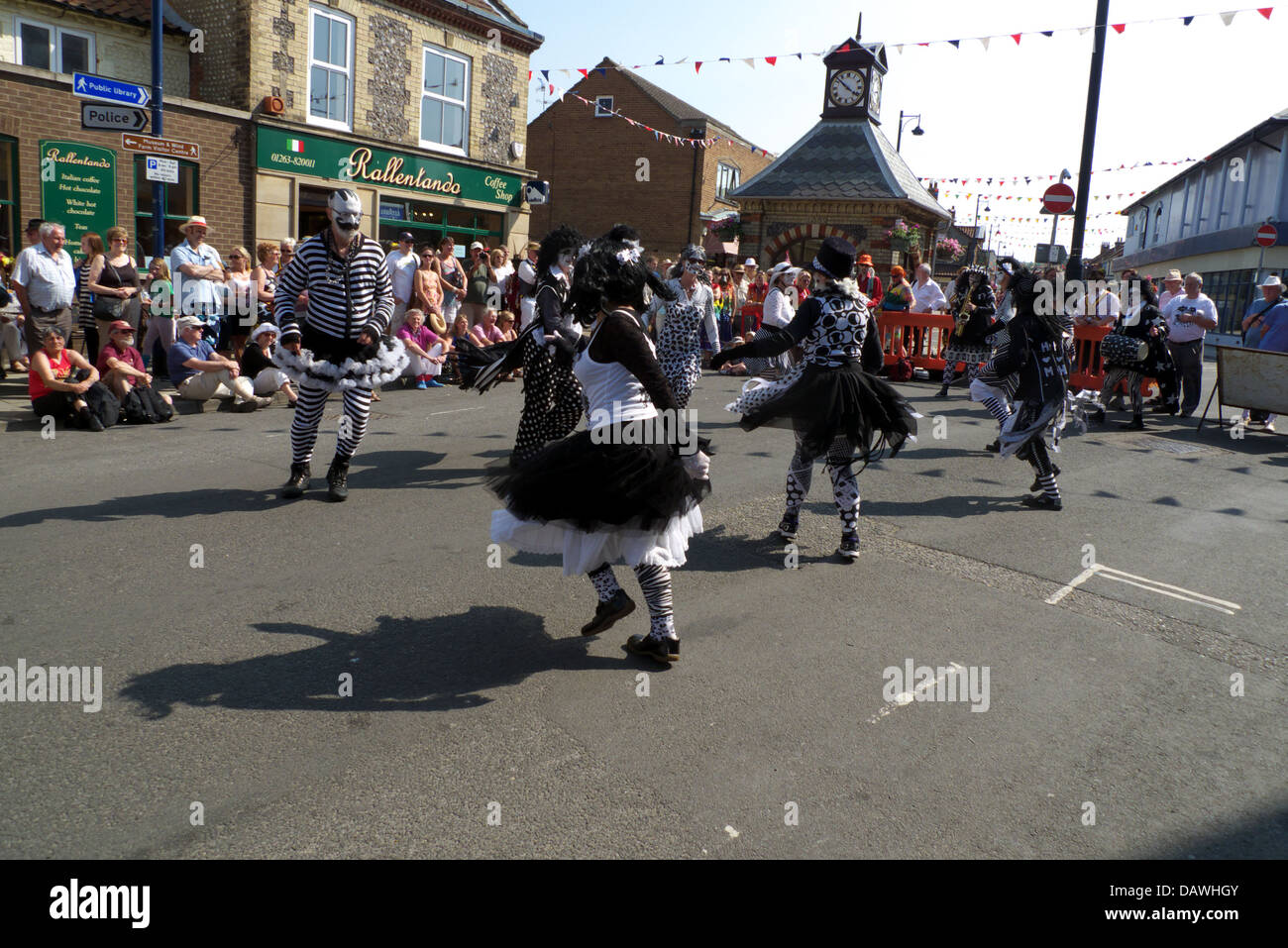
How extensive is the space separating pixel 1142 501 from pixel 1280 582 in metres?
2.20

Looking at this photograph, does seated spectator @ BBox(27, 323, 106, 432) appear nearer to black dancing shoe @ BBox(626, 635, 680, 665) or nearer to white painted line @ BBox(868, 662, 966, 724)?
black dancing shoe @ BBox(626, 635, 680, 665)

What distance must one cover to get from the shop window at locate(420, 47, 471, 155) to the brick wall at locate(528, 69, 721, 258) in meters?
17.4

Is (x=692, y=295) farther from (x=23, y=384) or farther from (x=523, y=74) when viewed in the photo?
(x=523, y=74)

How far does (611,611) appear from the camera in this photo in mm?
4441

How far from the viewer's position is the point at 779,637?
483 cm

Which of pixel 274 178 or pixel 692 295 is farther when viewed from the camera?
pixel 274 178

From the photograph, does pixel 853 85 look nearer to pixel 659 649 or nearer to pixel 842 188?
pixel 842 188

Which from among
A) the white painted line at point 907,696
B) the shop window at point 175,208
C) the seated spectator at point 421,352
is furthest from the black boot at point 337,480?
the shop window at point 175,208

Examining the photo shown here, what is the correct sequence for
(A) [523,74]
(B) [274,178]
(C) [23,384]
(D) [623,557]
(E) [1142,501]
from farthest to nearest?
(A) [523,74] < (B) [274,178] < (C) [23,384] < (E) [1142,501] < (D) [623,557]

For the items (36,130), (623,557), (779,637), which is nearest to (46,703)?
(623,557)

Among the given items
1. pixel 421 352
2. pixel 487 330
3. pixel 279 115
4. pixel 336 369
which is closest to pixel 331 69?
pixel 279 115

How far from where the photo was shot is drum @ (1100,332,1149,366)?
13.1 metres

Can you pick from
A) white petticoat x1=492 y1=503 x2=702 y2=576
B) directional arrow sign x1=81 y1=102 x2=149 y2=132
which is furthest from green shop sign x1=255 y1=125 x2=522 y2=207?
white petticoat x1=492 y1=503 x2=702 y2=576

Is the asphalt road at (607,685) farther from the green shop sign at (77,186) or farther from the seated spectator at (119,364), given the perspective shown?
the green shop sign at (77,186)
